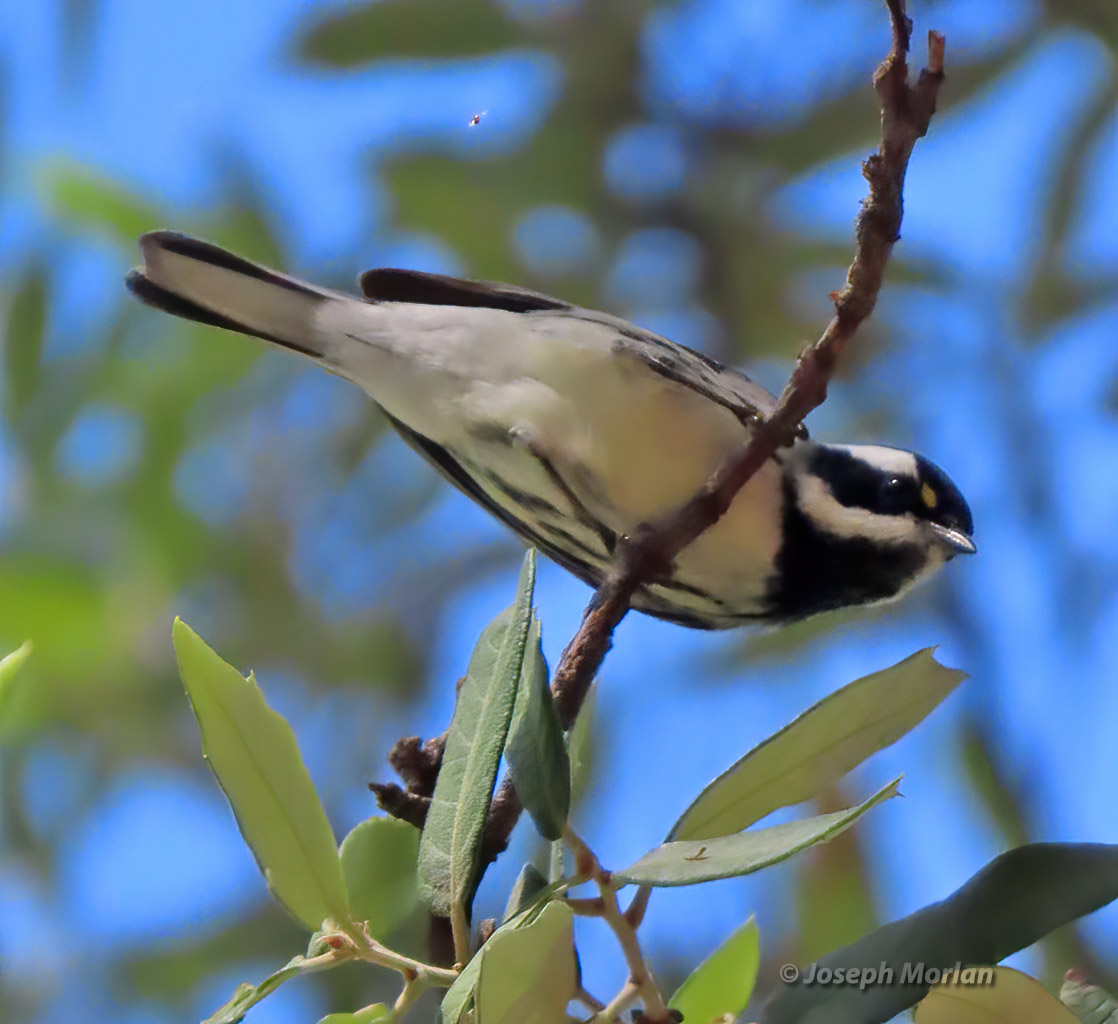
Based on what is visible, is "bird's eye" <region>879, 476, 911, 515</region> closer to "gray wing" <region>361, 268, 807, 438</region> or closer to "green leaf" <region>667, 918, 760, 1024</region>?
"gray wing" <region>361, 268, 807, 438</region>

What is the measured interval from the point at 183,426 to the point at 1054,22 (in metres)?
2.28

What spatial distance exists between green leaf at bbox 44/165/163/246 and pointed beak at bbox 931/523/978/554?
1953mm

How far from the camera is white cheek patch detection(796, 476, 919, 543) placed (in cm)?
162

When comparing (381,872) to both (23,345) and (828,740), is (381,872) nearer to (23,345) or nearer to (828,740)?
(828,740)

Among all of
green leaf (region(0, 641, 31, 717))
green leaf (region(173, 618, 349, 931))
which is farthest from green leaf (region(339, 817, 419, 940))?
green leaf (region(0, 641, 31, 717))

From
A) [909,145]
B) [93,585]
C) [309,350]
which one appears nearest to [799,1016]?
[909,145]

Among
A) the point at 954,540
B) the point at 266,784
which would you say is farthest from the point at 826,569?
the point at 266,784

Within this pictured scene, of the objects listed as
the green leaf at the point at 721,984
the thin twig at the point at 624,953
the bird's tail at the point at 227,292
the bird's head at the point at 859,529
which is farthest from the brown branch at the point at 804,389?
the bird's tail at the point at 227,292

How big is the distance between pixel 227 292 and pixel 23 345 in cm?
129

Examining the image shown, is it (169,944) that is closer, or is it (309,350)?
(309,350)

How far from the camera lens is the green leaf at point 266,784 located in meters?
0.89

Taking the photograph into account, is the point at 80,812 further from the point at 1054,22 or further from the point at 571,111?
the point at 1054,22

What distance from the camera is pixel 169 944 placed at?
112 inches

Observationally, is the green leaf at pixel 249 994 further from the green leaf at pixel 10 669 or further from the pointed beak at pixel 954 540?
the pointed beak at pixel 954 540
